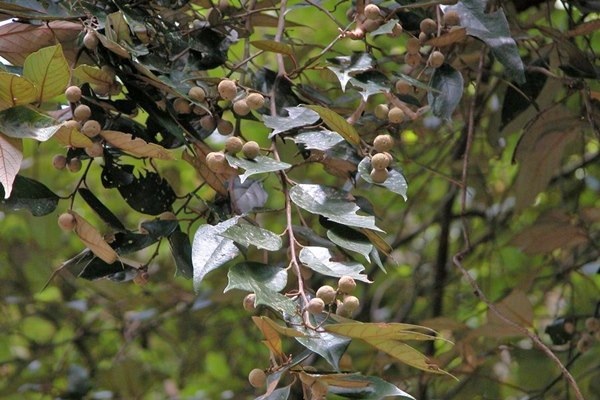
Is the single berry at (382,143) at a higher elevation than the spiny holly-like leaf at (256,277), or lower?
higher

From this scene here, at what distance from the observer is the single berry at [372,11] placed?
888 millimetres

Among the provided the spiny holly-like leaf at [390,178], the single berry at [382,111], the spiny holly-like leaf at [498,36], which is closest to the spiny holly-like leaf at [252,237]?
the spiny holly-like leaf at [390,178]

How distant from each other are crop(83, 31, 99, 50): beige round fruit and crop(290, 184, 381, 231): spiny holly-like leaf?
8.3 inches

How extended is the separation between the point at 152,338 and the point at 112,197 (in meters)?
0.43

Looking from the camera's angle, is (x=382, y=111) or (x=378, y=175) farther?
(x=382, y=111)

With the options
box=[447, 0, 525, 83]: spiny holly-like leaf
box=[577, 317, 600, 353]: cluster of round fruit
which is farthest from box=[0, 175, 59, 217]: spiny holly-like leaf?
box=[577, 317, 600, 353]: cluster of round fruit

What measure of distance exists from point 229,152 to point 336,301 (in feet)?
0.53

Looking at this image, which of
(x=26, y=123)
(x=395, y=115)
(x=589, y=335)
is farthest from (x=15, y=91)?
(x=589, y=335)

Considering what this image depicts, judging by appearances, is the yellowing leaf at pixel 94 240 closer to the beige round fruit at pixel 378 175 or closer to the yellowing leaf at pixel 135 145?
the yellowing leaf at pixel 135 145

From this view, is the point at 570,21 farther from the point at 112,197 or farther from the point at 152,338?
the point at 152,338

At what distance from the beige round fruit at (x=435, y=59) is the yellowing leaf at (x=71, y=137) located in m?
0.34

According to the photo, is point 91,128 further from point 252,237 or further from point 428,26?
point 428,26

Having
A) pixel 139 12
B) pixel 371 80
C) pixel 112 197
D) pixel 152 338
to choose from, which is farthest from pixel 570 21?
pixel 152 338

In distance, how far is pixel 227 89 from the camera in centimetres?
86
